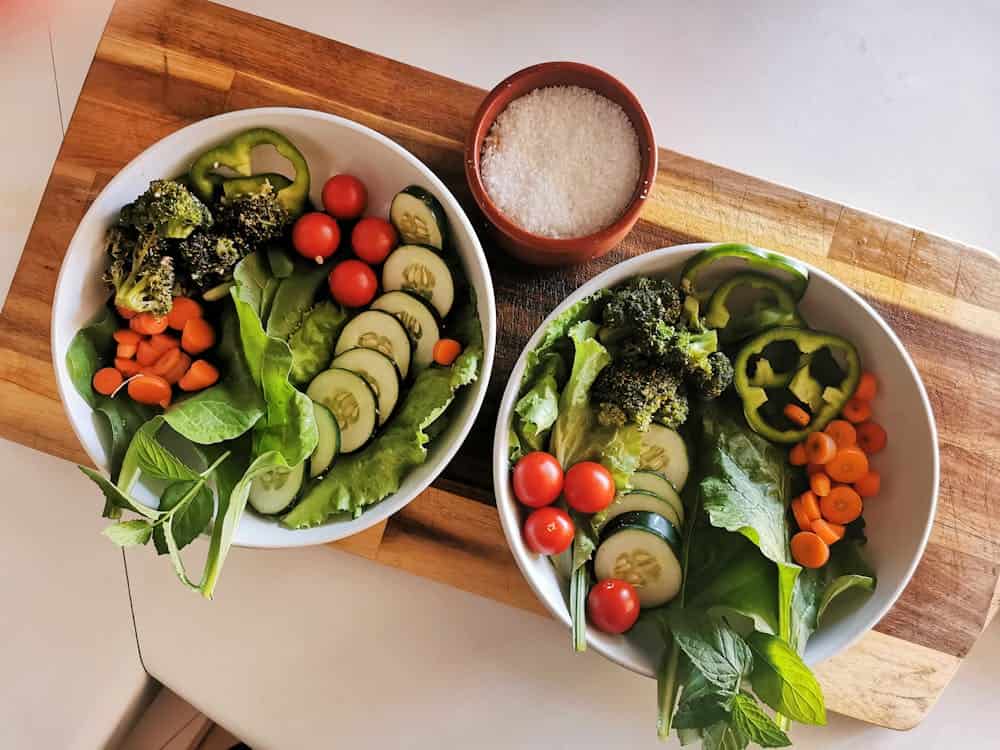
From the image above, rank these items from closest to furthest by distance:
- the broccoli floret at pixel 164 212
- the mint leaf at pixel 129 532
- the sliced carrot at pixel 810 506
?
the mint leaf at pixel 129 532, the broccoli floret at pixel 164 212, the sliced carrot at pixel 810 506

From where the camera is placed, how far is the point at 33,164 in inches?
69.1

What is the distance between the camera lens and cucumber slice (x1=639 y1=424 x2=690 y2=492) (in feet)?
4.75

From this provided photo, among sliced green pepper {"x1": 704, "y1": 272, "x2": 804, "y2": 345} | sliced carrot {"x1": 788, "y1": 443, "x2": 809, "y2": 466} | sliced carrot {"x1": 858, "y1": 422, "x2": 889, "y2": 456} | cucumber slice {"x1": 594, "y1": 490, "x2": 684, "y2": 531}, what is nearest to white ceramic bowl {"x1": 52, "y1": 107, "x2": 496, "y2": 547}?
cucumber slice {"x1": 594, "y1": 490, "x2": 684, "y2": 531}

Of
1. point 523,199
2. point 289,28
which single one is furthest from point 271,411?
point 289,28

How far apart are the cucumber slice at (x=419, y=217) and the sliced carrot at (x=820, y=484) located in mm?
707

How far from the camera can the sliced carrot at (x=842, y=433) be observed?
145 centimetres

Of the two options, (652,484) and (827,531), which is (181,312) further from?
(827,531)

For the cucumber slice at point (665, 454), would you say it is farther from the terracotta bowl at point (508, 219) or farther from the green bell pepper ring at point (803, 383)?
the terracotta bowl at point (508, 219)

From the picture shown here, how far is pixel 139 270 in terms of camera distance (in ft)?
4.50

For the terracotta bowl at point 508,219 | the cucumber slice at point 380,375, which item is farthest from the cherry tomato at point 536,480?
the terracotta bowl at point 508,219

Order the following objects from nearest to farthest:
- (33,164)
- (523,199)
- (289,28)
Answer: (523,199) → (289,28) → (33,164)

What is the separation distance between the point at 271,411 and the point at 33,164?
0.82 m

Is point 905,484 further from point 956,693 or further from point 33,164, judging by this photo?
point 33,164

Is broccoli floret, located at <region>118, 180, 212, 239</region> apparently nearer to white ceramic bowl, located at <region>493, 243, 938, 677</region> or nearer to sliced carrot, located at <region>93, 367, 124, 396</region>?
sliced carrot, located at <region>93, 367, 124, 396</region>
